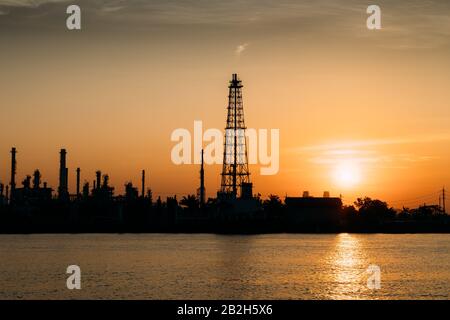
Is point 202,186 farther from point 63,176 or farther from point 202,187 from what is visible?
point 63,176

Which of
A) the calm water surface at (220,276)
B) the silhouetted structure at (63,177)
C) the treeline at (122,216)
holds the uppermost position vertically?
the silhouetted structure at (63,177)

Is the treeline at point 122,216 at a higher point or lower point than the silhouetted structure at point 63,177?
lower

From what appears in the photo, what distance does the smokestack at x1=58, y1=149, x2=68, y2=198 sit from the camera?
570 feet

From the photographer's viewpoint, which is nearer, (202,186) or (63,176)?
(63,176)

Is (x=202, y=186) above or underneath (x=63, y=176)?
underneath

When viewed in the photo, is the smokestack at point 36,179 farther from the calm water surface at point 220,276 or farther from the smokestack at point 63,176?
the calm water surface at point 220,276

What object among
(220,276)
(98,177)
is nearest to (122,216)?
(98,177)

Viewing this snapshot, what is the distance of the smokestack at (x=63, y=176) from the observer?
17375 centimetres

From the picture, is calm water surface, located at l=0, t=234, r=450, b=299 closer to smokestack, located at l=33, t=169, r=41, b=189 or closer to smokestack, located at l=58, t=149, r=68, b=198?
smokestack, located at l=58, t=149, r=68, b=198

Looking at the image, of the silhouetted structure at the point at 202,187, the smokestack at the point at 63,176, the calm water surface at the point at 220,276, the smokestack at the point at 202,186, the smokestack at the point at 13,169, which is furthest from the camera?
the smokestack at the point at 202,186

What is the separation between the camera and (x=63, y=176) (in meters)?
176

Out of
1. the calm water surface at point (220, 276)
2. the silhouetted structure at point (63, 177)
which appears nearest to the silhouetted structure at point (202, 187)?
the silhouetted structure at point (63, 177)
